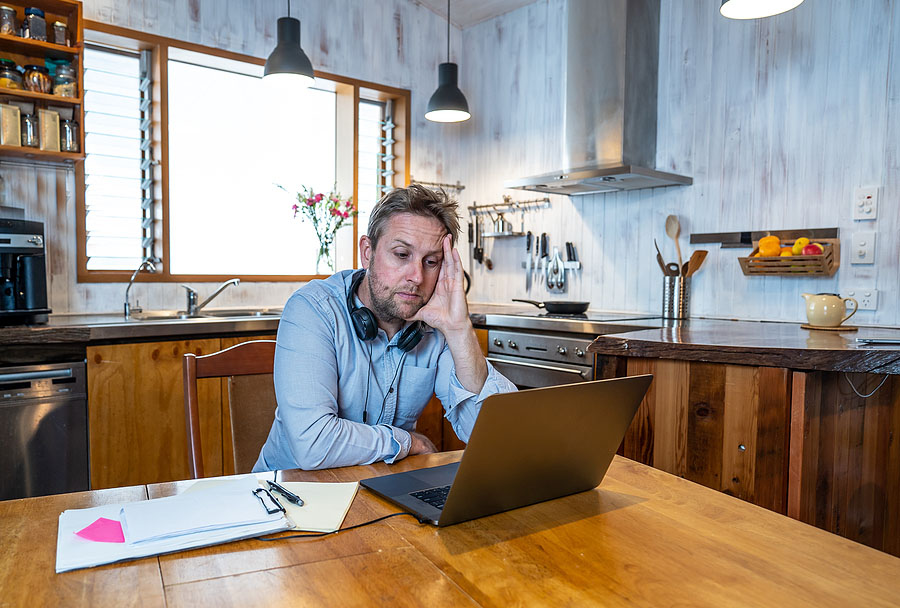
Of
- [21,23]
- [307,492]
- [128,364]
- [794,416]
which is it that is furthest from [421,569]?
[21,23]

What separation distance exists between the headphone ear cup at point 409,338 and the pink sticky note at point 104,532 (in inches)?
30.5

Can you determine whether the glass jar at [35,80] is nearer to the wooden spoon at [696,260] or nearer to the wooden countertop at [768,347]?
the wooden countertop at [768,347]

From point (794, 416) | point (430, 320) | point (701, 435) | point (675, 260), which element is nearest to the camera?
point (430, 320)

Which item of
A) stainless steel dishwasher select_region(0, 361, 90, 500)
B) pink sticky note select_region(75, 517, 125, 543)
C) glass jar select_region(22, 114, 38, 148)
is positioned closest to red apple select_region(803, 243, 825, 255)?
pink sticky note select_region(75, 517, 125, 543)

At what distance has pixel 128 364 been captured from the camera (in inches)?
101

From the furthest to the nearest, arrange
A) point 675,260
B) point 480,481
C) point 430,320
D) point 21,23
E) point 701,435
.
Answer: point 675,260 → point 21,23 → point 701,435 → point 430,320 → point 480,481

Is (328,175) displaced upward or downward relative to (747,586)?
upward

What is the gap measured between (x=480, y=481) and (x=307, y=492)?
0.30m

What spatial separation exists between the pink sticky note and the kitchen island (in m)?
1.62

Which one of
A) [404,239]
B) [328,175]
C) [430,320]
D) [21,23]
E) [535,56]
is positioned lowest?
[430,320]

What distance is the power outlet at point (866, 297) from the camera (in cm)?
258

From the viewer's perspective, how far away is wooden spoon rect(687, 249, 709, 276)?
303 centimetres

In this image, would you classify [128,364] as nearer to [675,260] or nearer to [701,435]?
[701,435]

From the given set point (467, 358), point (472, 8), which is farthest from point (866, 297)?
point (472, 8)
